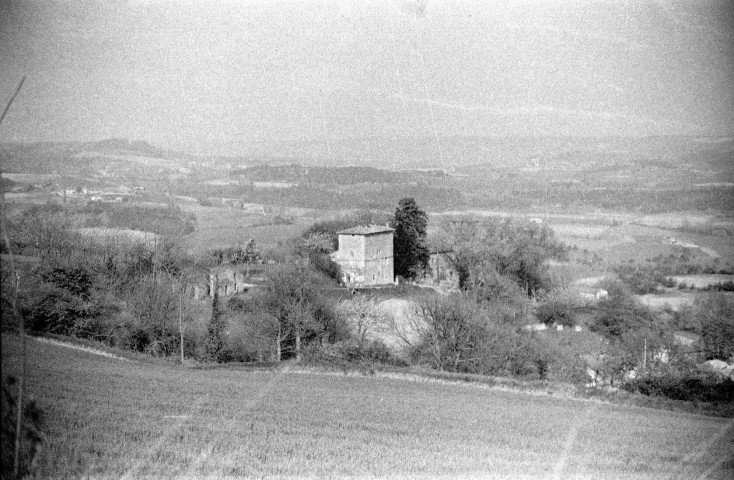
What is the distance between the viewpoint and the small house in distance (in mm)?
34656

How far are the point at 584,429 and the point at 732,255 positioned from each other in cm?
3136

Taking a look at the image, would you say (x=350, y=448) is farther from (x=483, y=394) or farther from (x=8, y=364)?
(x=483, y=394)

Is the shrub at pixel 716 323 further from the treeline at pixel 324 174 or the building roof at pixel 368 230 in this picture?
the treeline at pixel 324 174

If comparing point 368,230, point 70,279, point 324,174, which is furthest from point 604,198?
point 70,279

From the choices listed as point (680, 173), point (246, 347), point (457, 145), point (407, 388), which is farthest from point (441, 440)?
point (457, 145)

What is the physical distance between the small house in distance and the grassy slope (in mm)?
21107

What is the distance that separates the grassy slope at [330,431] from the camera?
620 cm

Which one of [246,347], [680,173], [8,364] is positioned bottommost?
[246,347]

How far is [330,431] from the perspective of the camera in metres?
8.23

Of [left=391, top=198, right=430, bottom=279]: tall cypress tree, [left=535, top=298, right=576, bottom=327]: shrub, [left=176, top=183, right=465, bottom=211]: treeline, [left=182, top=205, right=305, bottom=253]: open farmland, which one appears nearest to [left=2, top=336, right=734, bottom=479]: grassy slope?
[left=535, top=298, right=576, bottom=327]: shrub

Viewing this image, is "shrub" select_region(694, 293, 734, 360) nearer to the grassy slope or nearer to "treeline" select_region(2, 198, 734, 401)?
"treeline" select_region(2, 198, 734, 401)

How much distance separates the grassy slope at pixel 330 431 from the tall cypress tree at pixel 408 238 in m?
23.0

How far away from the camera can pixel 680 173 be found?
162 feet

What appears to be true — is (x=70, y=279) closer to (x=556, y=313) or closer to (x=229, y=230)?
(x=556, y=313)
